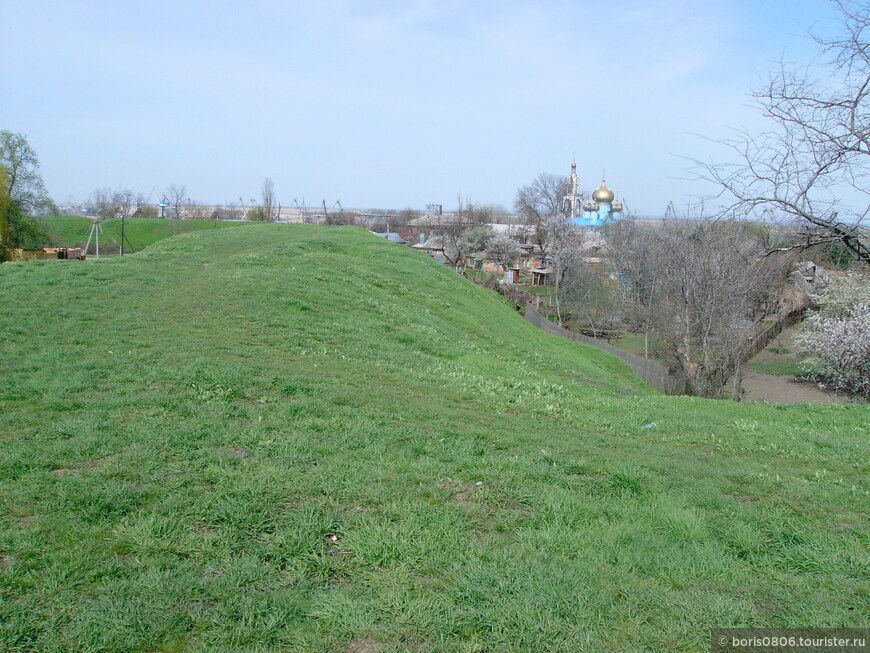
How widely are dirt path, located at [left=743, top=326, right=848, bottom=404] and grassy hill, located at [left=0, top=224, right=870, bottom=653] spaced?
16279 millimetres

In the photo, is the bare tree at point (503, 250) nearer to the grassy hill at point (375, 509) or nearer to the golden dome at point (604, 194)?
the golden dome at point (604, 194)

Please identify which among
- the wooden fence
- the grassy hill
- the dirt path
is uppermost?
the grassy hill

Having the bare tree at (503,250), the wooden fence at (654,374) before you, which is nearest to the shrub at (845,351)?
the wooden fence at (654,374)

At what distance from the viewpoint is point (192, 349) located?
746cm

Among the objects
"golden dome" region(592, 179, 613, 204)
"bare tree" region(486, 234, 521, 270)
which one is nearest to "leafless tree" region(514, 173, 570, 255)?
"bare tree" region(486, 234, 521, 270)

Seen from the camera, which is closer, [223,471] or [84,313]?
[223,471]

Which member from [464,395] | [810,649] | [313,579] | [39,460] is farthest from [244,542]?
[464,395]

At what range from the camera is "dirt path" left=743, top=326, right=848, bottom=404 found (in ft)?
74.2

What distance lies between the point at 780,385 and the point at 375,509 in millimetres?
26792

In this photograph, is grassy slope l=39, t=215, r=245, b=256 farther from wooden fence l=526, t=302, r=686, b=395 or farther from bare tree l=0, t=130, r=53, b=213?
wooden fence l=526, t=302, r=686, b=395

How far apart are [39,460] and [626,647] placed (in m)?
3.86

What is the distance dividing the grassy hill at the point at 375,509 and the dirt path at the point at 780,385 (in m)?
16.3

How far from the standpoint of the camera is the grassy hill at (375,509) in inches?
107

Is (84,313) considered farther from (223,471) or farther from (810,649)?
(810,649)
